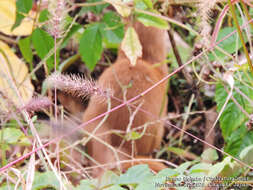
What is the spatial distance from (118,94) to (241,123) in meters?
0.62

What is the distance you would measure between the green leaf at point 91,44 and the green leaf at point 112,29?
0.04 m

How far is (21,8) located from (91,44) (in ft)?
0.91

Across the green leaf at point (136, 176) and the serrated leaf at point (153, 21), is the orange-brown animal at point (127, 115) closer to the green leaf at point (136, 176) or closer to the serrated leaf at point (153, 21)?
the serrated leaf at point (153, 21)

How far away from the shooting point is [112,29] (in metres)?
1.42

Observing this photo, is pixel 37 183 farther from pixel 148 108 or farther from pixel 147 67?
pixel 147 67

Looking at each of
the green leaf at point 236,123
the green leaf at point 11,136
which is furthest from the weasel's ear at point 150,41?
the green leaf at point 11,136

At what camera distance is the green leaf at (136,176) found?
728 millimetres

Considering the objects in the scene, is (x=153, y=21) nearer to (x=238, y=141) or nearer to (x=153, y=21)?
(x=153, y=21)

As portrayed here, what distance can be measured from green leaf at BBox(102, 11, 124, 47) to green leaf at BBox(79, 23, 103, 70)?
38mm

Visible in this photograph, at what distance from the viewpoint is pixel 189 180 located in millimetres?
661

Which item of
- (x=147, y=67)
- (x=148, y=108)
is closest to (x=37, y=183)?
(x=148, y=108)

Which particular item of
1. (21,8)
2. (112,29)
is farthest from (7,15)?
(112,29)

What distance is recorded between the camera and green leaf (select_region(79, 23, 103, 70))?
→ 4.47 feet

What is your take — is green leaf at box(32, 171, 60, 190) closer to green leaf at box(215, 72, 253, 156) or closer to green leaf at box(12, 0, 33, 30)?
green leaf at box(215, 72, 253, 156)
